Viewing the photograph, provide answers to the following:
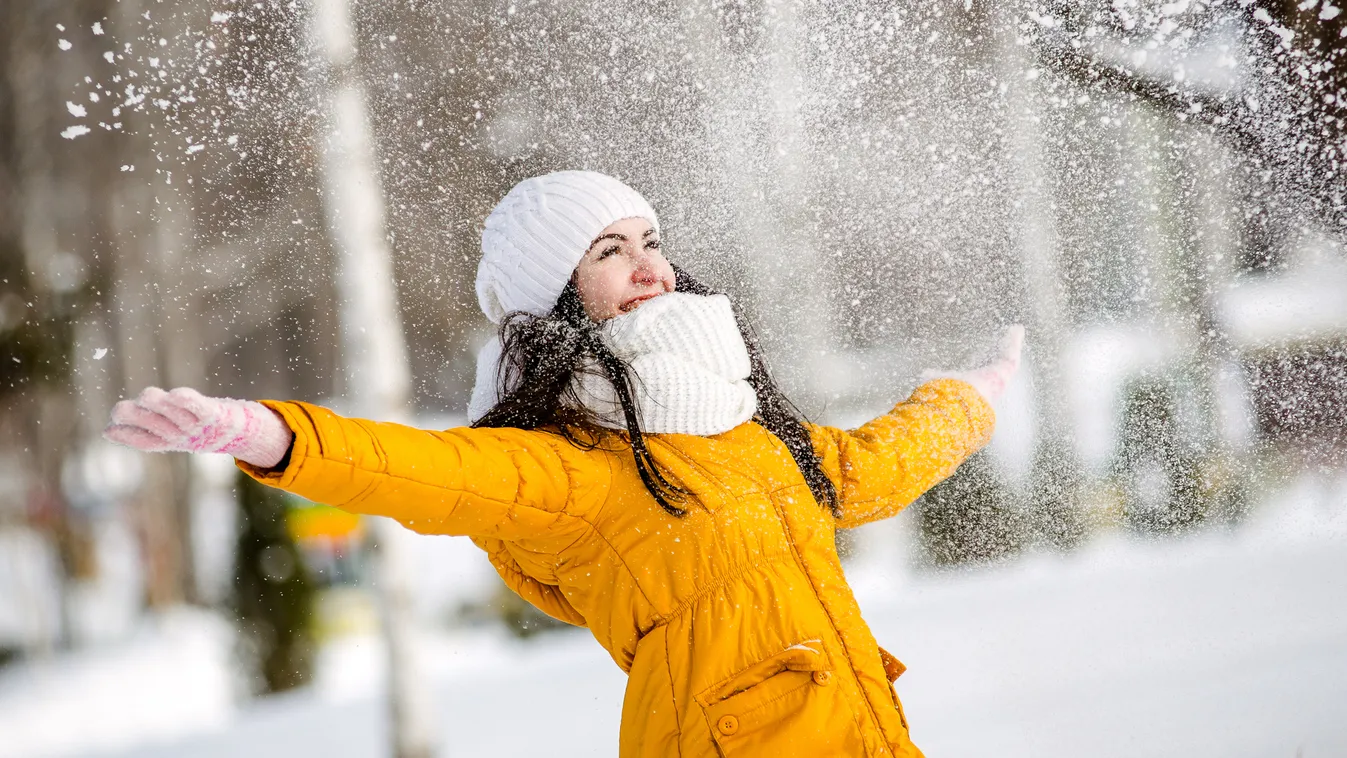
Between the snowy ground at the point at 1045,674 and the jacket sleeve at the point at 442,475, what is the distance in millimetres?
1845

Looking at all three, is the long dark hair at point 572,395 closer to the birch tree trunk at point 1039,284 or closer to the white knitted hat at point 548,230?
the white knitted hat at point 548,230

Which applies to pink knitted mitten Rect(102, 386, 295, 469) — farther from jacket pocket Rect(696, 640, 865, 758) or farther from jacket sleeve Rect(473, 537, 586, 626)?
jacket pocket Rect(696, 640, 865, 758)

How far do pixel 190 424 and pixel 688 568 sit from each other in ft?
2.10

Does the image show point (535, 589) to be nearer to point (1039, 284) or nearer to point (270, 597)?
point (1039, 284)

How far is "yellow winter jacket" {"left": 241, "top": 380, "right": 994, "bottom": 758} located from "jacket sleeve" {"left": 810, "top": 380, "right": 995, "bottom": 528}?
16 cm

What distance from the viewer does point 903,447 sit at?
1.65m

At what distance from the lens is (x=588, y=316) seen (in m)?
1.54

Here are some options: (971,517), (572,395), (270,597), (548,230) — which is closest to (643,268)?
(548,230)

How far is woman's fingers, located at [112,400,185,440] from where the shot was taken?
0.94 metres

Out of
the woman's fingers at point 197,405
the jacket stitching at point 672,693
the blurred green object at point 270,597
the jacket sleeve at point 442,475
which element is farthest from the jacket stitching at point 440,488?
the blurred green object at point 270,597

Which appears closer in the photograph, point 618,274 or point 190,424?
point 190,424

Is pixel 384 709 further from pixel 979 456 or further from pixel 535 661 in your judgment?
pixel 979 456

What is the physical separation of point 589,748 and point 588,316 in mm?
2090

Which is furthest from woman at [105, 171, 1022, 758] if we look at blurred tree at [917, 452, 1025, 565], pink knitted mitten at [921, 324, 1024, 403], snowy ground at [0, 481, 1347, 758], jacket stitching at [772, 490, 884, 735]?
blurred tree at [917, 452, 1025, 565]
